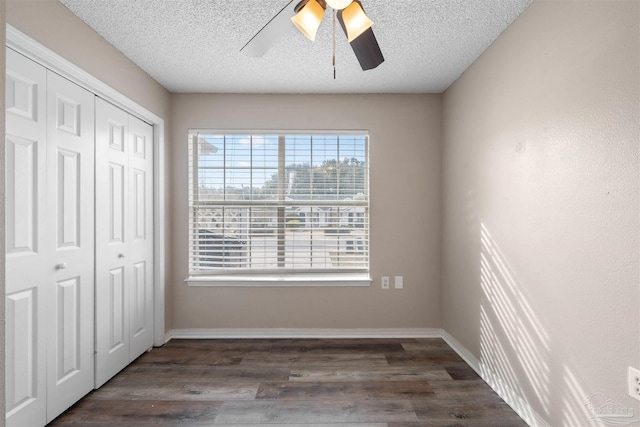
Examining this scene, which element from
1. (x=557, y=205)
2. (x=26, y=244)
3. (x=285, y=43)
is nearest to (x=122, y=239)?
(x=26, y=244)

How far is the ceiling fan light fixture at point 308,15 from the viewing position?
1342mm

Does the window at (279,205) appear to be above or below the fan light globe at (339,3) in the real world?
below

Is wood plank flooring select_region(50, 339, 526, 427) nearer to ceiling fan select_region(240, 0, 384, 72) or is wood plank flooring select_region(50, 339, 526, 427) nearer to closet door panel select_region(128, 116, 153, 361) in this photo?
closet door panel select_region(128, 116, 153, 361)

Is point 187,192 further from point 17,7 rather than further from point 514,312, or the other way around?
point 514,312

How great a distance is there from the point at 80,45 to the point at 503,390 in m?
3.51

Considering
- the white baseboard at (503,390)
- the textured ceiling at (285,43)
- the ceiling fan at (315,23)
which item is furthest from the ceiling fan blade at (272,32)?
the white baseboard at (503,390)

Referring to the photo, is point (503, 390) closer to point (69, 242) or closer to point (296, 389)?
point (296, 389)

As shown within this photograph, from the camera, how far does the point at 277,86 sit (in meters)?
3.07

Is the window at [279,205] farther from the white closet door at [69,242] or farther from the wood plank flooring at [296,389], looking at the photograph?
the white closet door at [69,242]

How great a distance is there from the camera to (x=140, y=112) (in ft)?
8.89

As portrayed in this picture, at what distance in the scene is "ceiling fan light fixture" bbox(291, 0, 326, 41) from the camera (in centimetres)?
134

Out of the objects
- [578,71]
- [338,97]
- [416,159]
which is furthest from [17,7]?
[416,159]

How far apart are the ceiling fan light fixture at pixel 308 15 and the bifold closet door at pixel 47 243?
1480 millimetres

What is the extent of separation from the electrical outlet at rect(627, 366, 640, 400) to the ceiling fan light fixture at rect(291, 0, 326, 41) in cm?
190
